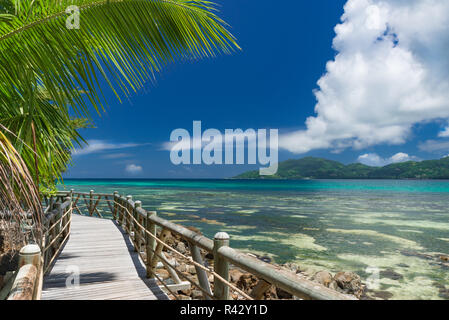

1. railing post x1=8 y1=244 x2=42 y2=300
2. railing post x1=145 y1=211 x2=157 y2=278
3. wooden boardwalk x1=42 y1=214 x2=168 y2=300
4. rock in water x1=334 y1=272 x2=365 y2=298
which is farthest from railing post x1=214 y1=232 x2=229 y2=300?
rock in water x1=334 y1=272 x2=365 y2=298

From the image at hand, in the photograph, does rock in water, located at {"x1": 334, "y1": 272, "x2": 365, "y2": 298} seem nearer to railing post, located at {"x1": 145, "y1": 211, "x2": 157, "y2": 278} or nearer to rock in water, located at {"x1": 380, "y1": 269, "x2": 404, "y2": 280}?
rock in water, located at {"x1": 380, "y1": 269, "x2": 404, "y2": 280}

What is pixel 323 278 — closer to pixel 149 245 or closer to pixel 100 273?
pixel 149 245

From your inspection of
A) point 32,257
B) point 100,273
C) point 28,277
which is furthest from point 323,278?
point 28,277

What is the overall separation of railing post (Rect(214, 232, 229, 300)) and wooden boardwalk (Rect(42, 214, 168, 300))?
1.77m

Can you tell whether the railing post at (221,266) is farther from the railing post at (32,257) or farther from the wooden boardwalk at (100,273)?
the wooden boardwalk at (100,273)

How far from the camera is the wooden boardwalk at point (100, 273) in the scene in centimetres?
471

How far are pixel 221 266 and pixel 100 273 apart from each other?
12.6 feet

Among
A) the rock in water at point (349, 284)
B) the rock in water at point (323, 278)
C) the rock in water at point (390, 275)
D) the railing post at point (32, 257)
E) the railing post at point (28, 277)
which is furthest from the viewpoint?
the rock in water at point (390, 275)

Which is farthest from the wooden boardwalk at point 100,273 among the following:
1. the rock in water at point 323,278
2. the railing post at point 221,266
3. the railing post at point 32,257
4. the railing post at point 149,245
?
the rock in water at point 323,278

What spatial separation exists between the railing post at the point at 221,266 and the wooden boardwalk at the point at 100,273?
1768 mm
